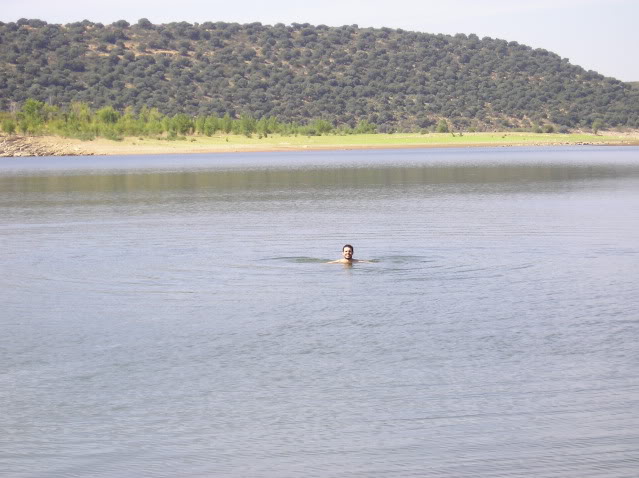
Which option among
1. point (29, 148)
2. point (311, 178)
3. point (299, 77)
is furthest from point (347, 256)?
point (299, 77)

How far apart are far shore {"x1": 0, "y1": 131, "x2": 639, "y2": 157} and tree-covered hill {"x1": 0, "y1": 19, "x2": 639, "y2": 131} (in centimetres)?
2193

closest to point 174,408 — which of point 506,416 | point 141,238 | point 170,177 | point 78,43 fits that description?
point 506,416

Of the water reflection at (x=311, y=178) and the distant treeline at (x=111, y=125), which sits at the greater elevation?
the distant treeline at (x=111, y=125)

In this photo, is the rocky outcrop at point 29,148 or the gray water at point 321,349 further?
the rocky outcrop at point 29,148

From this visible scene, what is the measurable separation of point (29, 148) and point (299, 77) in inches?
2247

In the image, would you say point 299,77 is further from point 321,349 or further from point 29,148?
point 321,349

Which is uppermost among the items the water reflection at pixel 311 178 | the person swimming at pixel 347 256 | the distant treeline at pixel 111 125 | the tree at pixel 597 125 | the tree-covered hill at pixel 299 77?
the tree-covered hill at pixel 299 77

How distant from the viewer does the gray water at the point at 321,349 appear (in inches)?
420

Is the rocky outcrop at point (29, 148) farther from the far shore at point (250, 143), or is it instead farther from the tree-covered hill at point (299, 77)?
the tree-covered hill at point (299, 77)

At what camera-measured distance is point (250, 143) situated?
396ft

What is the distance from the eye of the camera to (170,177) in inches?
2509

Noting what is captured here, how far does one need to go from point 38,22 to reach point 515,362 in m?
183

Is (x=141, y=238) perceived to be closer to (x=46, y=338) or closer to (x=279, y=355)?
(x=46, y=338)

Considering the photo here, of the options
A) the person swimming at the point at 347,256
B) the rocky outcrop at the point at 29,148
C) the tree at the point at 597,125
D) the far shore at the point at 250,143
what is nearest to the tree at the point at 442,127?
the far shore at the point at 250,143
